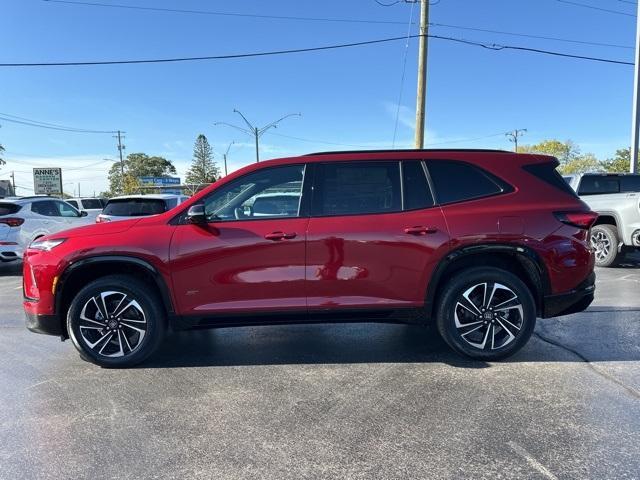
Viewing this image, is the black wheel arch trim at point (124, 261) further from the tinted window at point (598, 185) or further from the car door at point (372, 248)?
the tinted window at point (598, 185)

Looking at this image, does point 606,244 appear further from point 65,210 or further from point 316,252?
point 65,210

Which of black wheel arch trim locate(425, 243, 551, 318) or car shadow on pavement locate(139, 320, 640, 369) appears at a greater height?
black wheel arch trim locate(425, 243, 551, 318)

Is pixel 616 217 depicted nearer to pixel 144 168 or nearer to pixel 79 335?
pixel 79 335

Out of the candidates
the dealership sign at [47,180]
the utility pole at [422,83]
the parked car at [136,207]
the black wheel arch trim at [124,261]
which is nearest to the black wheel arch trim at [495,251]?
the black wheel arch trim at [124,261]

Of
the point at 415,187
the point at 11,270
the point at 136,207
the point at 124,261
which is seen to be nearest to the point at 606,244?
the point at 415,187

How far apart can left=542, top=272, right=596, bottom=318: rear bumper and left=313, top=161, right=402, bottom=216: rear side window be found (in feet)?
5.21

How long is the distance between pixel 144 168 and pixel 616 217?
397 feet

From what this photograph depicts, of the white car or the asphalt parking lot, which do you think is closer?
the asphalt parking lot

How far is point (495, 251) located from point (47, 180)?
43011mm

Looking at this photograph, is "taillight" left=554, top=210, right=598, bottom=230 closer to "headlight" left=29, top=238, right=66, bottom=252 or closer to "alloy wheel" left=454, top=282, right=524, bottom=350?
"alloy wheel" left=454, top=282, right=524, bottom=350

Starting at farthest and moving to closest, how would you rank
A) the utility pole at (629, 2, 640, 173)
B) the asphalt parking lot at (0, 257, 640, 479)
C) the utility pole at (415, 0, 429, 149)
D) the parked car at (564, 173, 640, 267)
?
the utility pole at (415, 0, 429, 149), the utility pole at (629, 2, 640, 173), the parked car at (564, 173, 640, 267), the asphalt parking lot at (0, 257, 640, 479)

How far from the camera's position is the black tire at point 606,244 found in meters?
9.54

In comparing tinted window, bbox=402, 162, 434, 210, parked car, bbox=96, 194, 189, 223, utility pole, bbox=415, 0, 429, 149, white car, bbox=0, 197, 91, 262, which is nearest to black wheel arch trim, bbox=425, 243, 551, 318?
tinted window, bbox=402, 162, 434, 210

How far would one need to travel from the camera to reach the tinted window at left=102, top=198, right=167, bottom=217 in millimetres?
10234
